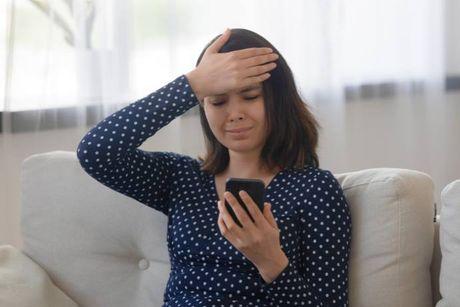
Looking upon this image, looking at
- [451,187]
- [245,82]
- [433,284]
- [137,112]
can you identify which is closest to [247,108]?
[245,82]

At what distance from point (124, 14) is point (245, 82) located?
3.23 ft

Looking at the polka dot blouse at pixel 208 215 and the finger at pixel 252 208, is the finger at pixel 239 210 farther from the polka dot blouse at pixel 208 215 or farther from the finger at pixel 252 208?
the polka dot blouse at pixel 208 215

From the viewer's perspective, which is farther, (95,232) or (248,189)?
(95,232)

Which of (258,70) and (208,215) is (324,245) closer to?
(208,215)

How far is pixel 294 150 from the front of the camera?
163 centimetres

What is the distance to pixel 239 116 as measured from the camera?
156cm

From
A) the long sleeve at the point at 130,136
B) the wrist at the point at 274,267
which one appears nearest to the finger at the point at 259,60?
the long sleeve at the point at 130,136

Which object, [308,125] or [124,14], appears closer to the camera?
[308,125]

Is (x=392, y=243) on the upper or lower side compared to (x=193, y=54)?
lower

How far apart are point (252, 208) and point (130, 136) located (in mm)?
376

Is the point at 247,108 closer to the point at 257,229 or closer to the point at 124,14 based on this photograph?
the point at 257,229

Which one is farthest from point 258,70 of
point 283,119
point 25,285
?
point 25,285

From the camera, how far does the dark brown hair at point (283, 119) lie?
1.59 metres

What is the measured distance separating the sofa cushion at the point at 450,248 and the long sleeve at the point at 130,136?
54 cm
